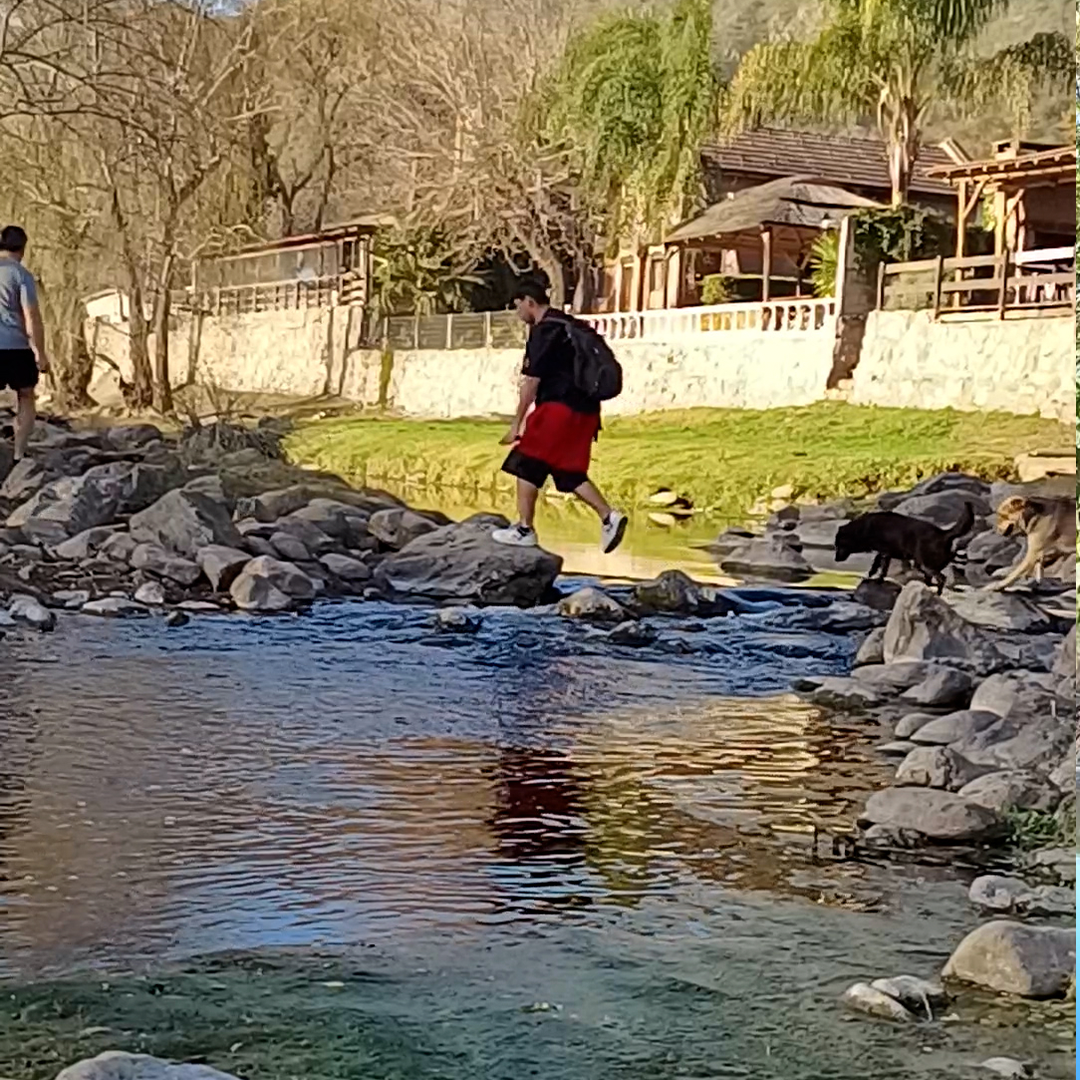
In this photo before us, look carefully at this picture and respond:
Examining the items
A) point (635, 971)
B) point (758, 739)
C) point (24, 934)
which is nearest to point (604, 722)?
point (758, 739)

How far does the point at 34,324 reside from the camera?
2865mm

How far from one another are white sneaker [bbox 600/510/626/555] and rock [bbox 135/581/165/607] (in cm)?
100

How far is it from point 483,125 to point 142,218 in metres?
0.69

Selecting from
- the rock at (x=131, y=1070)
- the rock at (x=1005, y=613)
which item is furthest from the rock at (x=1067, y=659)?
the rock at (x=131, y=1070)

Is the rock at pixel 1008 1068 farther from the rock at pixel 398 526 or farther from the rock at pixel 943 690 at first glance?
the rock at pixel 398 526

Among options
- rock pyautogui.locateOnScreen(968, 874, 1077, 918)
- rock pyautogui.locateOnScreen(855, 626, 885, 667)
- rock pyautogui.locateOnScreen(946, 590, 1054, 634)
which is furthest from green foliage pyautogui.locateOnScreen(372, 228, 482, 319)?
rock pyautogui.locateOnScreen(968, 874, 1077, 918)

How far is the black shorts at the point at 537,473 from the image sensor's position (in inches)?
121

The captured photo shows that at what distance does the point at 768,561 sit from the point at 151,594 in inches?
52.7

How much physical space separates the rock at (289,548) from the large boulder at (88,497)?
240 mm

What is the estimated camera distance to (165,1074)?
4.66 ft

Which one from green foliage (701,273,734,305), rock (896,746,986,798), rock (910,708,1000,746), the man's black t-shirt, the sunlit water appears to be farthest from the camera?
green foliage (701,273,734,305)

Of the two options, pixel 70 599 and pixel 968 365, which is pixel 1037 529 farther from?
pixel 70 599

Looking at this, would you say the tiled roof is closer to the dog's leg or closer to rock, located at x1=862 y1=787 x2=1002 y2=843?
the dog's leg

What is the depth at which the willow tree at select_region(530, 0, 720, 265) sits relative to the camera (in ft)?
10.3
